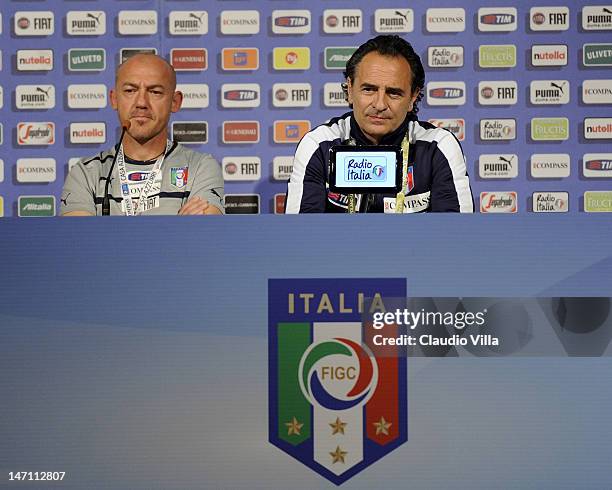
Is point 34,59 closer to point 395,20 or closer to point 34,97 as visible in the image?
point 34,97

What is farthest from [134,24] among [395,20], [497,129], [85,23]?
[497,129]

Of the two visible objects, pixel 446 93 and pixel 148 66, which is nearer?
pixel 148 66

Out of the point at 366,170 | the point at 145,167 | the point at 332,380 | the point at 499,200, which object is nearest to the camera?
the point at 332,380

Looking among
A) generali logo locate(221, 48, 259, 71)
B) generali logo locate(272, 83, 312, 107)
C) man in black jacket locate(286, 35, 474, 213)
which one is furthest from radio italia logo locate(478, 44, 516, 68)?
man in black jacket locate(286, 35, 474, 213)

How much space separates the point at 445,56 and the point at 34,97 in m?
1.67

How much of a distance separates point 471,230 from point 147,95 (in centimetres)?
135

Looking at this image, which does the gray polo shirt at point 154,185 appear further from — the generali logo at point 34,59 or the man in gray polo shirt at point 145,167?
the generali logo at point 34,59

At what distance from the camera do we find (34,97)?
340cm

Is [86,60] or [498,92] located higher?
[86,60]

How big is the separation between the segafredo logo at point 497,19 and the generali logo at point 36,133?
178 cm

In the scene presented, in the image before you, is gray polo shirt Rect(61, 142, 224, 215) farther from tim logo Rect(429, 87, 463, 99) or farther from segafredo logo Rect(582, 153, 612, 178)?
segafredo logo Rect(582, 153, 612, 178)

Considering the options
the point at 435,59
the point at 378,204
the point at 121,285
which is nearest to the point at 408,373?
the point at 121,285

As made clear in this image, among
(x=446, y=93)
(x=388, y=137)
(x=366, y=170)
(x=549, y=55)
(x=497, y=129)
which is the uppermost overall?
(x=549, y=55)

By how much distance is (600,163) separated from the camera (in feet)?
11.0
